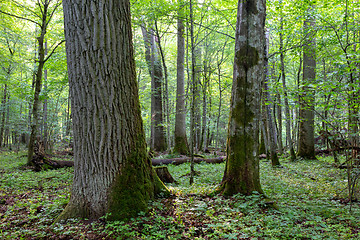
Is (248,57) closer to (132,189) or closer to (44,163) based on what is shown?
(132,189)

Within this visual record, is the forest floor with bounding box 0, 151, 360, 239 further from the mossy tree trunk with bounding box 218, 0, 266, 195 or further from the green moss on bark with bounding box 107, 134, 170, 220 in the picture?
the mossy tree trunk with bounding box 218, 0, 266, 195

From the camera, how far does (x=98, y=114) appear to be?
9.84ft

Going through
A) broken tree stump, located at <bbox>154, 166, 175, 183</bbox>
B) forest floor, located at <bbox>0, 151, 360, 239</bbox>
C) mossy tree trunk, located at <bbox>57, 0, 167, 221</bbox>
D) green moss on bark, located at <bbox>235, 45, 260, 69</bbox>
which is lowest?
forest floor, located at <bbox>0, 151, 360, 239</bbox>

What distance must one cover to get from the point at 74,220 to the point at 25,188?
331 cm

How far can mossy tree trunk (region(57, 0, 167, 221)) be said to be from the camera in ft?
9.82

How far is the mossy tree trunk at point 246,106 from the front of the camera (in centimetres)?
394

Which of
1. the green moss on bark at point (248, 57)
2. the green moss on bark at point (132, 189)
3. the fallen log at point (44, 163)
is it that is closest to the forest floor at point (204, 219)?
the green moss on bark at point (132, 189)

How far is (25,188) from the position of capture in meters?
5.18

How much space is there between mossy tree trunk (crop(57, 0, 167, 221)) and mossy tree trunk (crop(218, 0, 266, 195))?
1.86 metres

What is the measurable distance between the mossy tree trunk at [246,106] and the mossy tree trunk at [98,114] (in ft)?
6.11

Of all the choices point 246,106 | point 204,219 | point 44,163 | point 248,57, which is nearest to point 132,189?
point 204,219

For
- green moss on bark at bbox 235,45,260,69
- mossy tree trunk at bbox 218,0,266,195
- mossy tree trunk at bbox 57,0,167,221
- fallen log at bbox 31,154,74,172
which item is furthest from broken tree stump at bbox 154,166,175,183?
fallen log at bbox 31,154,74,172

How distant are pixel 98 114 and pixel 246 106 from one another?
2.64 metres

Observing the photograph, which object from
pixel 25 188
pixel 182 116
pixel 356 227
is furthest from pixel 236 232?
pixel 182 116
